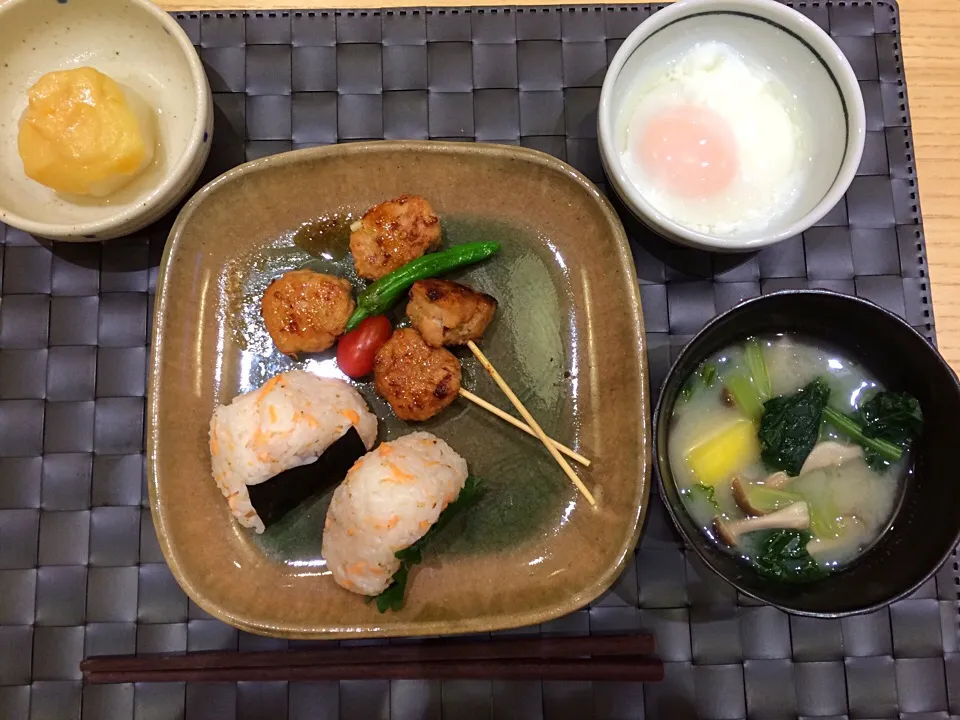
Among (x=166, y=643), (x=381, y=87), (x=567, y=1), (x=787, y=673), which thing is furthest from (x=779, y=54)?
(x=166, y=643)

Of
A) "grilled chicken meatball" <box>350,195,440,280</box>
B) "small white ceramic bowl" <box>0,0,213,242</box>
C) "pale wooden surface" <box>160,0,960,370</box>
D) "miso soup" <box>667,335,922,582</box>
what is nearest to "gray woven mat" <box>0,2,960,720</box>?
"pale wooden surface" <box>160,0,960,370</box>

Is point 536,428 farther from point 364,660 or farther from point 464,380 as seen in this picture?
point 364,660

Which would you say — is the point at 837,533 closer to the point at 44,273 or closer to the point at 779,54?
the point at 779,54

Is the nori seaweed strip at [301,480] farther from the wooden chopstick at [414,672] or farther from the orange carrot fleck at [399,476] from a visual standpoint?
the wooden chopstick at [414,672]

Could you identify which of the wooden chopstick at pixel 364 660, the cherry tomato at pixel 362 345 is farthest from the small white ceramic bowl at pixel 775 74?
the wooden chopstick at pixel 364 660

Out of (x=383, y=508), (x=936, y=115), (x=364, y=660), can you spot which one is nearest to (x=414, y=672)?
(x=364, y=660)

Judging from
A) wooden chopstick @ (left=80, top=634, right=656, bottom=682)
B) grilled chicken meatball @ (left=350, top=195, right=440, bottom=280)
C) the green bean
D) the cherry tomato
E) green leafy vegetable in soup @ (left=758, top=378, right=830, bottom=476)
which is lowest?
wooden chopstick @ (left=80, top=634, right=656, bottom=682)

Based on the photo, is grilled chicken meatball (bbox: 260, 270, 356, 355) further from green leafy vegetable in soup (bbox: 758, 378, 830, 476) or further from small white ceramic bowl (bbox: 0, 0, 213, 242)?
green leafy vegetable in soup (bbox: 758, 378, 830, 476)
